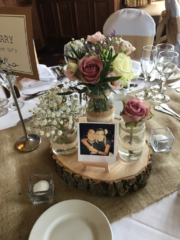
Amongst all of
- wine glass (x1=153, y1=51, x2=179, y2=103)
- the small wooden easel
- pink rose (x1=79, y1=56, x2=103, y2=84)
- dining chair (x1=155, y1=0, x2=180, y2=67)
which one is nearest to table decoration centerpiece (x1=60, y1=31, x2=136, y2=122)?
pink rose (x1=79, y1=56, x2=103, y2=84)

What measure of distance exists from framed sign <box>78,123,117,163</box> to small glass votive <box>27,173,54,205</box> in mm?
155

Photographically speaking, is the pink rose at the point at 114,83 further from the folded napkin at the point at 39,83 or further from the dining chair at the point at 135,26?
the dining chair at the point at 135,26

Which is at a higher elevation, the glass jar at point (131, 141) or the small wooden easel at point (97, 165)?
the glass jar at point (131, 141)

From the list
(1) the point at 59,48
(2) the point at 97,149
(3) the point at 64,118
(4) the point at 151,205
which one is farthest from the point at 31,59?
(1) the point at 59,48

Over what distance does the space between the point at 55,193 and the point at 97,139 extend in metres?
0.28

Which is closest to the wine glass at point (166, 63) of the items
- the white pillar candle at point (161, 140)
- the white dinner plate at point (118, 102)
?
the white dinner plate at point (118, 102)

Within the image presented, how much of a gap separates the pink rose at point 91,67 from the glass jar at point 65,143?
10.8 inches

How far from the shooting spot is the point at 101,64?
585mm

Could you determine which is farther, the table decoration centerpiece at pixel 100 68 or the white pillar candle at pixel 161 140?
the white pillar candle at pixel 161 140

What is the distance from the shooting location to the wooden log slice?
0.71 metres

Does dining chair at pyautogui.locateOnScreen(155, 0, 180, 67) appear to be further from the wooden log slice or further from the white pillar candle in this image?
the wooden log slice

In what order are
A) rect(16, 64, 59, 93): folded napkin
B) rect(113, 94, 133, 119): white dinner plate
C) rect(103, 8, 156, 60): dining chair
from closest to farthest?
1. rect(113, 94, 133, 119): white dinner plate
2. rect(16, 64, 59, 93): folded napkin
3. rect(103, 8, 156, 60): dining chair

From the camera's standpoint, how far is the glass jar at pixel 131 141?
0.72m

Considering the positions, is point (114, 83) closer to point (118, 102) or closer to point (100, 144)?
point (100, 144)
